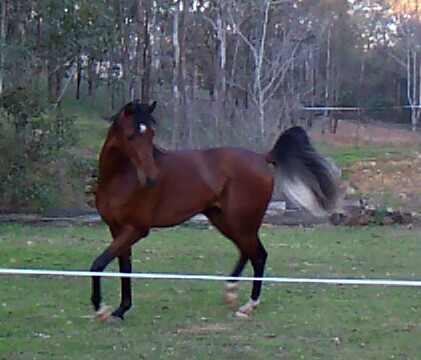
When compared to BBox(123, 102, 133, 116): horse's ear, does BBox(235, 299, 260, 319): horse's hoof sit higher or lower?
lower

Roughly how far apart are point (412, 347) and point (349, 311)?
1.48 metres

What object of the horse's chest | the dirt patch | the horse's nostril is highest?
the horse's nostril

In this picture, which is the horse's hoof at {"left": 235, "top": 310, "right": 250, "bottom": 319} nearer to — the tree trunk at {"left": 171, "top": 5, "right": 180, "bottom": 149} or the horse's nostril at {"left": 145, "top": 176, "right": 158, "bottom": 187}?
the horse's nostril at {"left": 145, "top": 176, "right": 158, "bottom": 187}

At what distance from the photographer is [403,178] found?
82.0ft

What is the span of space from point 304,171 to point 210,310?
5.09 feet

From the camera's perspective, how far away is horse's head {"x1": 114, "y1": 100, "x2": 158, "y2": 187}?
26.5 feet

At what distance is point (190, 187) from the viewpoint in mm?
8742

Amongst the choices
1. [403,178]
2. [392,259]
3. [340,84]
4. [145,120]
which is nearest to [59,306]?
[145,120]

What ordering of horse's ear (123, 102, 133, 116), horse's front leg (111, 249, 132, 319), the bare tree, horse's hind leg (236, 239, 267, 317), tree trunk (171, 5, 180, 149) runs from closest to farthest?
horse's ear (123, 102, 133, 116), horse's front leg (111, 249, 132, 319), horse's hind leg (236, 239, 267, 317), tree trunk (171, 5, 180, 149), the bare tree

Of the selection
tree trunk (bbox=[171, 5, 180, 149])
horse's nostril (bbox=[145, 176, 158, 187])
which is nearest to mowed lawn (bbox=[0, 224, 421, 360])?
horse's nostril (bbox=[145, 176, 158, 187])

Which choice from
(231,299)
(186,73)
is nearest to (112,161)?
(231,299)

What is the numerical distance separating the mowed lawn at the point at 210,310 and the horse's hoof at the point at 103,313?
97 mm

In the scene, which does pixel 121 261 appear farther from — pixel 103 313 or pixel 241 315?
pixel 241 315

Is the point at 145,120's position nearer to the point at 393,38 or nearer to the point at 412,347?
the point at 412,347
